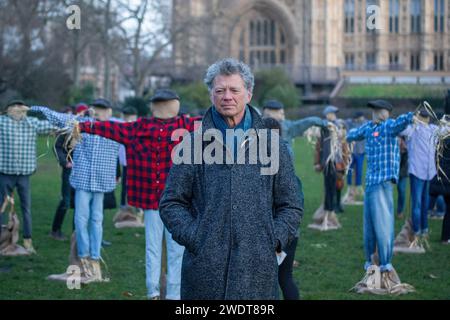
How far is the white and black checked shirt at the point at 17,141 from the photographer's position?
11.7m

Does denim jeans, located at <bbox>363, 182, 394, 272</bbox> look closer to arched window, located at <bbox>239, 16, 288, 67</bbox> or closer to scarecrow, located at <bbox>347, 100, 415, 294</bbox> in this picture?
scarecrow, located at <bbox>347, 100, 415, 294</bbox>

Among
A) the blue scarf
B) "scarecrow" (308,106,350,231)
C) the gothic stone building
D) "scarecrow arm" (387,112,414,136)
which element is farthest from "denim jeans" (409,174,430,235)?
the gothic stone building

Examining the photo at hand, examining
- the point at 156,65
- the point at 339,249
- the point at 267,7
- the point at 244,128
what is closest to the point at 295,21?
the point at 267,7

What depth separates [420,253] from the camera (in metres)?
12.3

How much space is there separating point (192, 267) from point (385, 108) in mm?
5531

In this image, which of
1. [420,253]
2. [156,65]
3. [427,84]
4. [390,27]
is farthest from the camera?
[390,27]

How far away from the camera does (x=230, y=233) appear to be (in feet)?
16.3

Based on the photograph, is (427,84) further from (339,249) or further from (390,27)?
(339,249)

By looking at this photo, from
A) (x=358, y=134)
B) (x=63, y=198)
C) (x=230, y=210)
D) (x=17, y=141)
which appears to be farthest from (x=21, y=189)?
(x=230, y=210)

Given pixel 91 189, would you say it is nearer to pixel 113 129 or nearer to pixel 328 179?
pixel 113 129

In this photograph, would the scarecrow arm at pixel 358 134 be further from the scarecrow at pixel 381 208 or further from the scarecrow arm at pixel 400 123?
the scarecrow arm at pixel 400 123

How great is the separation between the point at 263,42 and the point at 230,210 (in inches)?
2527

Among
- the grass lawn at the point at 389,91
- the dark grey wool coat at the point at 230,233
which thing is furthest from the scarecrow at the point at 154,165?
the grass lawn at the point at 389,91

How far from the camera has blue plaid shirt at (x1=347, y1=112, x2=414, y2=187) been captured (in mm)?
9547
